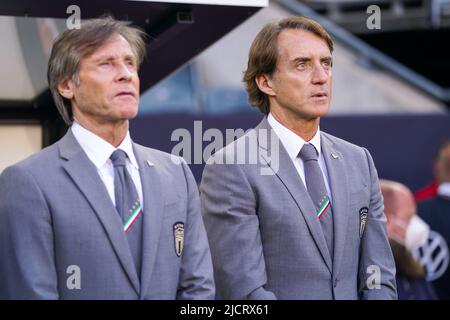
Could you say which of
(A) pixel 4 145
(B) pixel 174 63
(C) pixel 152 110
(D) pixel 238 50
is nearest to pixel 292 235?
(B) pixel 174 63

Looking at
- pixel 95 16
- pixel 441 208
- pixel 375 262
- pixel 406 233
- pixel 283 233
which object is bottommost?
pixel 406 233

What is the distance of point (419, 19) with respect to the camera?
9.52m

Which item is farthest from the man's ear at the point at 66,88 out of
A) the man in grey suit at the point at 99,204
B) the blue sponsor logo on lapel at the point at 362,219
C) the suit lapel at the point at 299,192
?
the blue sponsor logo on lapel at the point at 362,219

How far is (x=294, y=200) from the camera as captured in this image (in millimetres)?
3000

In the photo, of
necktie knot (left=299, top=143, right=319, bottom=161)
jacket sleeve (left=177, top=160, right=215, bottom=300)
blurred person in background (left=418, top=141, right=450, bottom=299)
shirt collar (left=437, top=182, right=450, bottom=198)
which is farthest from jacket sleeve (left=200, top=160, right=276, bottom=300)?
shirt collar (left=437, top=182, right=450, bottom=198)

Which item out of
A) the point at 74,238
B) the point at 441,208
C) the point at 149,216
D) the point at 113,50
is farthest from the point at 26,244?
the point at 441,208

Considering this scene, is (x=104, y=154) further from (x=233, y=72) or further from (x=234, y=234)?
(x=233, y=72)

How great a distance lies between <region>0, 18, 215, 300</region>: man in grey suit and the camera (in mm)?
Answer: 2678

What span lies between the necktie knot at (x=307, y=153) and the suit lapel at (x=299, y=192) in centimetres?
5

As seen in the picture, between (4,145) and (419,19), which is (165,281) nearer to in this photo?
(4,145)

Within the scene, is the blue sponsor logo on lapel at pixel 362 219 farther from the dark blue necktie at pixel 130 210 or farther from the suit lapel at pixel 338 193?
the dark blue necktie at pixel 130 210

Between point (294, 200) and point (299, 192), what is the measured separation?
1.3 inches

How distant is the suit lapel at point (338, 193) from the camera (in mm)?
2988

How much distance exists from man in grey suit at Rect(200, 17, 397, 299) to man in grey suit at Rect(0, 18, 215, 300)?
14 centimetres
